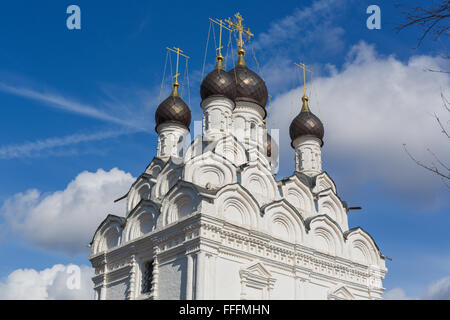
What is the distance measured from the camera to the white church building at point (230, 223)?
11.4 meters

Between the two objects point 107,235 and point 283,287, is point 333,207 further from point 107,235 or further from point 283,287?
point 107,235

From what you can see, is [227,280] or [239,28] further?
[239,28]

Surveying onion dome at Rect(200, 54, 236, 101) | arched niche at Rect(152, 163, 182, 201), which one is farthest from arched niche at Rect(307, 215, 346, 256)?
onion dome at Rect(200, 54, 236, 101)

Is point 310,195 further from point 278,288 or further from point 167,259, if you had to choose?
point 167,259

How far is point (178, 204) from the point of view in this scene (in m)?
12.1

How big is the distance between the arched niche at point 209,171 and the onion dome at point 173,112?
9.39 ft

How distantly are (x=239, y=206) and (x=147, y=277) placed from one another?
8.08ft

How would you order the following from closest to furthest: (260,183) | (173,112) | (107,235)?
(260,183), (107,235), (173,112)

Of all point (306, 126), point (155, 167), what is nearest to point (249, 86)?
point (306, 126)

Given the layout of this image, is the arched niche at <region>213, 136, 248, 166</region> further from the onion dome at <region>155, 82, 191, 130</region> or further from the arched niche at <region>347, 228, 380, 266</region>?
the arched niche at <region>347, 228, 380, 266</region>

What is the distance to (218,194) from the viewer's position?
11703mm

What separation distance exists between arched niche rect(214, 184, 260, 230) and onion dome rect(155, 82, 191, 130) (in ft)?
13.9

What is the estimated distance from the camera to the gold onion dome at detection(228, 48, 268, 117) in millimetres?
15859
